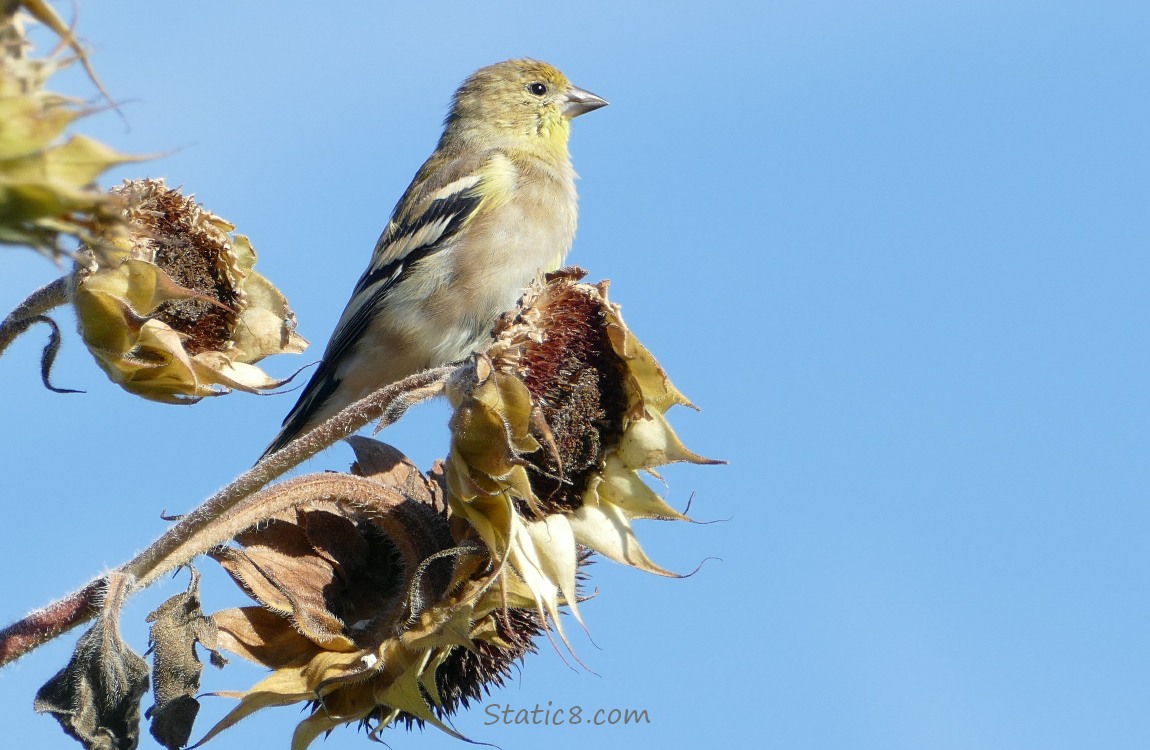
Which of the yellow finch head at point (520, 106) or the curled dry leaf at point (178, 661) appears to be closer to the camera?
the curled dry leaf at point (178, 661)

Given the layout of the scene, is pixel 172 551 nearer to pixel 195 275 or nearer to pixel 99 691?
pixel 99 691

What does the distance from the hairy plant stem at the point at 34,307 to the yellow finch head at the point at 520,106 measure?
18.7 ft

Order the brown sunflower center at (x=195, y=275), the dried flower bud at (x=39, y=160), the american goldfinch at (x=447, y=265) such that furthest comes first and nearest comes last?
the american goldfinch at (x=447, y=265), the brown sunflower center at (x=195, y=275), the dried flower bud at (x=39, y=160)

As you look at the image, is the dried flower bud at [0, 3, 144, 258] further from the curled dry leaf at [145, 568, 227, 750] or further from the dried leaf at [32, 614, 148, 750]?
the curled dry leaf at [145, 568, 227, 750]

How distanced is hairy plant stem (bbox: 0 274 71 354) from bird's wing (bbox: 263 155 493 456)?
336 centimetres

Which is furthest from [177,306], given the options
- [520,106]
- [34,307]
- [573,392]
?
[520,106]

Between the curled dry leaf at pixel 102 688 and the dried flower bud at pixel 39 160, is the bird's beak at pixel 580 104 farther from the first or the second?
the dried flower bud at pixel 39 160

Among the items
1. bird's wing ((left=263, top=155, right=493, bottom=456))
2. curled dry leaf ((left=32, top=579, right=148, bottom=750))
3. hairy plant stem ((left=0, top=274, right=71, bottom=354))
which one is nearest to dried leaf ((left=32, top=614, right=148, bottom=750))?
curled dry leaf ((left=32, top=579, right=148, bottom=750))

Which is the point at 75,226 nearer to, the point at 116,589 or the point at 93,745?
the point at 116,589

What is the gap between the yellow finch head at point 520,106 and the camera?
926 centimetres

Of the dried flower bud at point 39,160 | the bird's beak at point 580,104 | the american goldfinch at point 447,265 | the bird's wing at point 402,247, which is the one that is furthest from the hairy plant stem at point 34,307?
the bird's beak at point 580,104

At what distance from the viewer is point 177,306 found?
13.5ft

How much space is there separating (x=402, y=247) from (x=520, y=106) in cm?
193

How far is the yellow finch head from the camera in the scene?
9.26 meters
